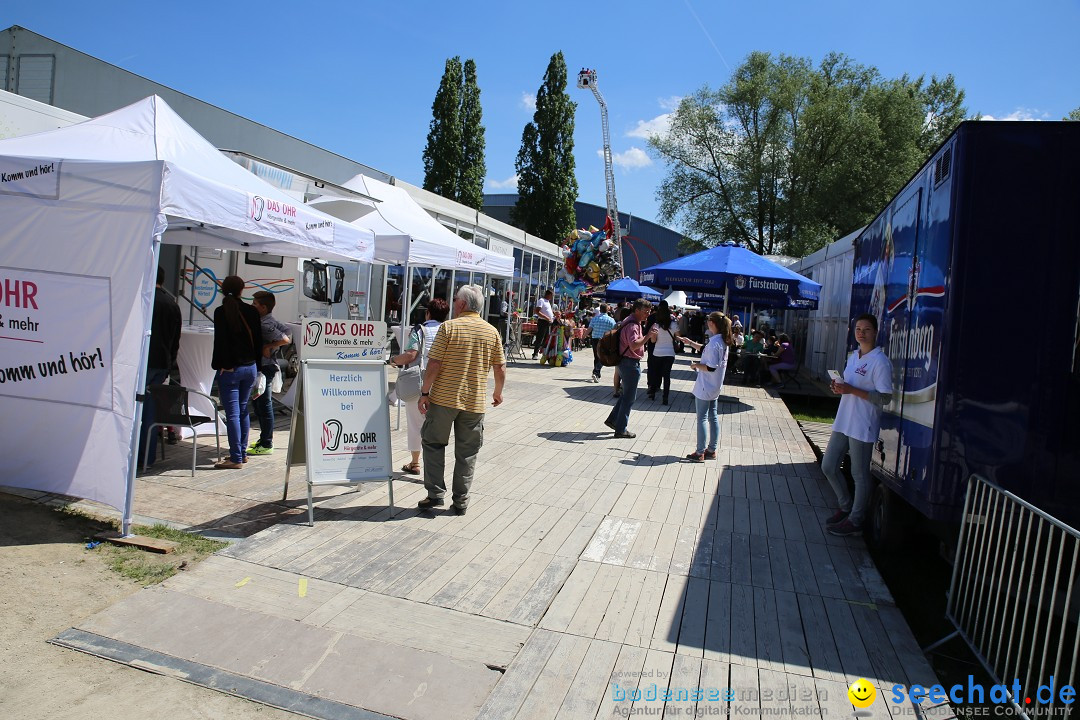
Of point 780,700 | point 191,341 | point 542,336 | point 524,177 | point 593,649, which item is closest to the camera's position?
point 780,700

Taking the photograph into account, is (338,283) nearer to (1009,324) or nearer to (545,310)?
(545,310)

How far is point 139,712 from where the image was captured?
9.65ft

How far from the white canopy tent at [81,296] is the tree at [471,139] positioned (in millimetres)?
39561

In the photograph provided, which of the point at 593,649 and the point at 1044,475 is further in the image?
the point at 1044,475

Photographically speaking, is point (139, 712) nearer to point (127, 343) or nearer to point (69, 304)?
point (127, 343)

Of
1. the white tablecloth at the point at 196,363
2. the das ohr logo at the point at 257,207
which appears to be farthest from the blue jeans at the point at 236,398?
the das ohr logo at the point at 257,207

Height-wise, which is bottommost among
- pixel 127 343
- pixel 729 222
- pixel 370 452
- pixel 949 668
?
pixel 949 668

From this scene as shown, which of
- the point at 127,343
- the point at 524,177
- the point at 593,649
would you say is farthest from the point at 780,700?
the point at 524,177

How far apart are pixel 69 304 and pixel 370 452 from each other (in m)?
2.34

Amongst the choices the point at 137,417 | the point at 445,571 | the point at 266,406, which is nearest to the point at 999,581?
the point at 445,571

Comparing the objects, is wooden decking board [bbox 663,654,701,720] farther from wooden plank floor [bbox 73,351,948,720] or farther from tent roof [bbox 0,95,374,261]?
tent roof [bbox 0,95,374,261]

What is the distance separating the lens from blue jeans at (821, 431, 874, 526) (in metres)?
5.51

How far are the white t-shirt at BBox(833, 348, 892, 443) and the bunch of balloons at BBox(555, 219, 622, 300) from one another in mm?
19219

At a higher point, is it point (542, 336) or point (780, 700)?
point (542, 336)
